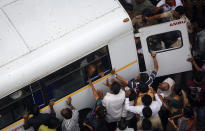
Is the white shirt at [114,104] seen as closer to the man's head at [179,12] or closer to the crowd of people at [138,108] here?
the crowd of people at [138,108]

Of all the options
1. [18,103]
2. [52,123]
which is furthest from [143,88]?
[18,103]

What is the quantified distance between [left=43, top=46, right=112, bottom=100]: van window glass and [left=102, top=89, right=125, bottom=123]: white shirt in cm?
54

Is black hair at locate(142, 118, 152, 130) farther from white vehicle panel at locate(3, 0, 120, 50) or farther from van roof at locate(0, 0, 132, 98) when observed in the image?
white vehicle panel at locate(3, 0, 120, 50)

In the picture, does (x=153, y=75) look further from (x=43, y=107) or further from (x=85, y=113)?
(x=43, y=107)

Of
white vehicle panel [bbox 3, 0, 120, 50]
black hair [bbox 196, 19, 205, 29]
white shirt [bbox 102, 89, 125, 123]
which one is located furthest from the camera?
black hair [bbox 196, 19, 205, 29]

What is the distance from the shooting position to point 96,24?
4.71m

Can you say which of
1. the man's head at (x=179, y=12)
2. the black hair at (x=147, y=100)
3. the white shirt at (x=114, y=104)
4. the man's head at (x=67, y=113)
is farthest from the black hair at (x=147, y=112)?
the man's head at (x=179, y=12)

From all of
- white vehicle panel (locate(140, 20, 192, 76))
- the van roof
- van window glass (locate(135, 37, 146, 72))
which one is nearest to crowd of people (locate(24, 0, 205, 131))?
white vehicle panel (locate(140, 20, 192, 76))

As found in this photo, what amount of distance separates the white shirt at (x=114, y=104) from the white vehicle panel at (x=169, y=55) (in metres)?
1.10

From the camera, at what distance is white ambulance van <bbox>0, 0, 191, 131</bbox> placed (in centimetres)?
436

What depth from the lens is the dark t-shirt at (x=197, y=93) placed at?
17.2 ft

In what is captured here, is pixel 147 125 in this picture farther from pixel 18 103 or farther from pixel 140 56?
pixel 18 103

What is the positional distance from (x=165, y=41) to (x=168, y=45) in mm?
116

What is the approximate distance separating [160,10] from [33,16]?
3342 mm
